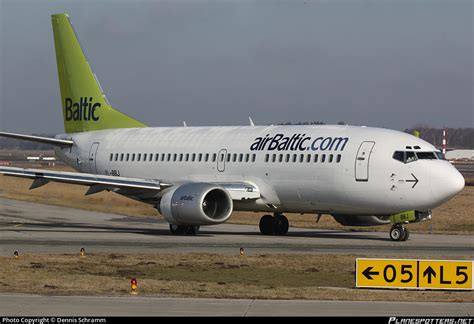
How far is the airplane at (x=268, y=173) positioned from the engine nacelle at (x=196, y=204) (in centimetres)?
4

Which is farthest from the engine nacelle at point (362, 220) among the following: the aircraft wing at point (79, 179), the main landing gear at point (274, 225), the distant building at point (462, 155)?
the distant building at point (462, 155)

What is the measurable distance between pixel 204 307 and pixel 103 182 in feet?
79.3

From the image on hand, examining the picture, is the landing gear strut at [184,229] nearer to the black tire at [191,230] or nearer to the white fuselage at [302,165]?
the black tire at [191,230]

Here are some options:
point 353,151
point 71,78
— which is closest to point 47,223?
→ point 71,78

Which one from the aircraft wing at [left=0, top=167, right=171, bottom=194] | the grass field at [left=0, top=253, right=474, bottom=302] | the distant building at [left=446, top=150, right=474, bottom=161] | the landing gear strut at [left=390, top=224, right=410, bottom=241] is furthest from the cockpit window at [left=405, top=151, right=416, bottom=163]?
the distant building at [left=446, top=150, right=474, bottom=161]

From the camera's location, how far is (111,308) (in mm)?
18672

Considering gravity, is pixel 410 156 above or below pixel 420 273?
above

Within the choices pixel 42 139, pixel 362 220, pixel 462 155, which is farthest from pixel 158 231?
pixel 462 155

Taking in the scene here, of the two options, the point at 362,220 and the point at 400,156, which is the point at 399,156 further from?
the point at 362,220

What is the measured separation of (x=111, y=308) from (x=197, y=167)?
26.2m

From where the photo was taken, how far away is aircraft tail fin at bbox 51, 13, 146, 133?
170 feet

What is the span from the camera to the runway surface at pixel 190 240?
3375cm

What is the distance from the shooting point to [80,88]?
52344 mm

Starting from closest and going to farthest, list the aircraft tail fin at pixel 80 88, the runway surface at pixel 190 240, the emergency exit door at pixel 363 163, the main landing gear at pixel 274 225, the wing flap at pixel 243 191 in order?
the runway surface at pixel 190 240 → the emergency exit door at pixel 363 163 → the wing flap at pixel 243 191 → the main landing gear at pixel 274 225 → the aircraft tail fin at pixel 80 88
